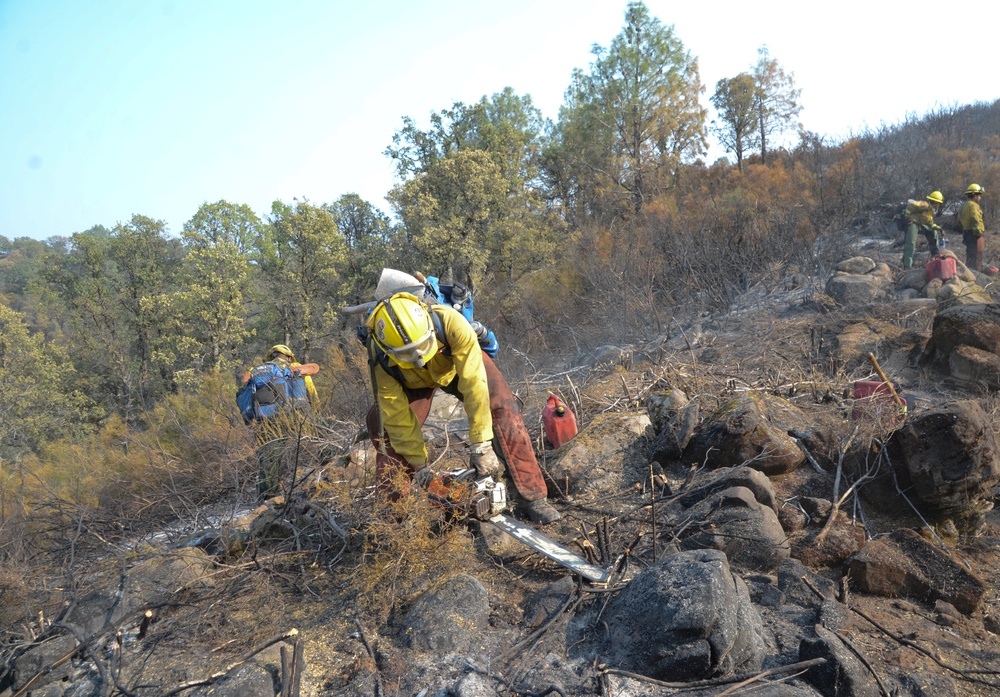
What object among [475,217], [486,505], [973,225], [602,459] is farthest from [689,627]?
[475,217]

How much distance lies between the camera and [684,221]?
1389cm

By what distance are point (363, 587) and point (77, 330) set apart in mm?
20308

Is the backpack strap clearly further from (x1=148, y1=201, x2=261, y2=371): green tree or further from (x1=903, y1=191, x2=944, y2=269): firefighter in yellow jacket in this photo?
(x1=148, y1=201, x2=261, y2=371): green tree

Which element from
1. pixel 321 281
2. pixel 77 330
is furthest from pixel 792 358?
pixel 77 330

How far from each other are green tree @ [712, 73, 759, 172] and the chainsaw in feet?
61.4

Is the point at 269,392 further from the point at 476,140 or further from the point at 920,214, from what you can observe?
the point at 476,140

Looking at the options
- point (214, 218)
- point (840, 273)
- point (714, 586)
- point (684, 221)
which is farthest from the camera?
point (214, 218)

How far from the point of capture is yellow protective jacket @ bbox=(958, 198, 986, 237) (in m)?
8.94

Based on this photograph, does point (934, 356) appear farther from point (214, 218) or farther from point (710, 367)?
point (214, 218)

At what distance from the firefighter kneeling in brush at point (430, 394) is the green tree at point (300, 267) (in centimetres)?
1413

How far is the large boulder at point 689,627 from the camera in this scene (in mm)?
2281

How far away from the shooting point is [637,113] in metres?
20.2

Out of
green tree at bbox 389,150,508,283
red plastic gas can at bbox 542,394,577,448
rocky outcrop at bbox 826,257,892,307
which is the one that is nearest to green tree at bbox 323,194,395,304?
green tree at bbox 389,150,508,283

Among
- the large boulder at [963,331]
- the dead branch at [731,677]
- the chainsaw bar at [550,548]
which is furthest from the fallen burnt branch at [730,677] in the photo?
the large boulder at [963,331]
